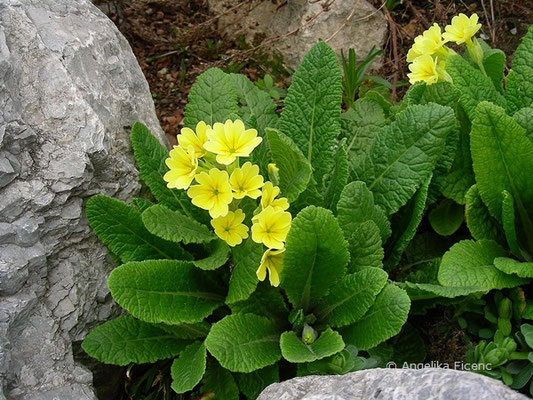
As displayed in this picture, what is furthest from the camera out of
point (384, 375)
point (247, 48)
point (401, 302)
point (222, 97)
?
point (247, 48)

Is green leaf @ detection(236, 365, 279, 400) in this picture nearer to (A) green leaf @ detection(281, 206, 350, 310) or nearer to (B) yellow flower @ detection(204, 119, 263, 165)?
(A) green leaf @ detection(281, 206, 350, 310)

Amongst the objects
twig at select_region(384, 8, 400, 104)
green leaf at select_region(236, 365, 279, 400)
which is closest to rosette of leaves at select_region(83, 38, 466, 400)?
green leaf at select_region(236, 365, 279, 400)

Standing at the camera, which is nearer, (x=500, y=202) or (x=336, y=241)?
(x=336, y=241)

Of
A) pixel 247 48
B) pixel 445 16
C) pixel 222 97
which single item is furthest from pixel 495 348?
pixel 247 48

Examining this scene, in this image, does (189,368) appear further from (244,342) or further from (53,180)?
(53,180)

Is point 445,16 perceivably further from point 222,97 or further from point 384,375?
point 384,375

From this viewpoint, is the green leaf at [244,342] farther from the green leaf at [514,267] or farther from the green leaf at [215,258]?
the green leaf at [514,267]
